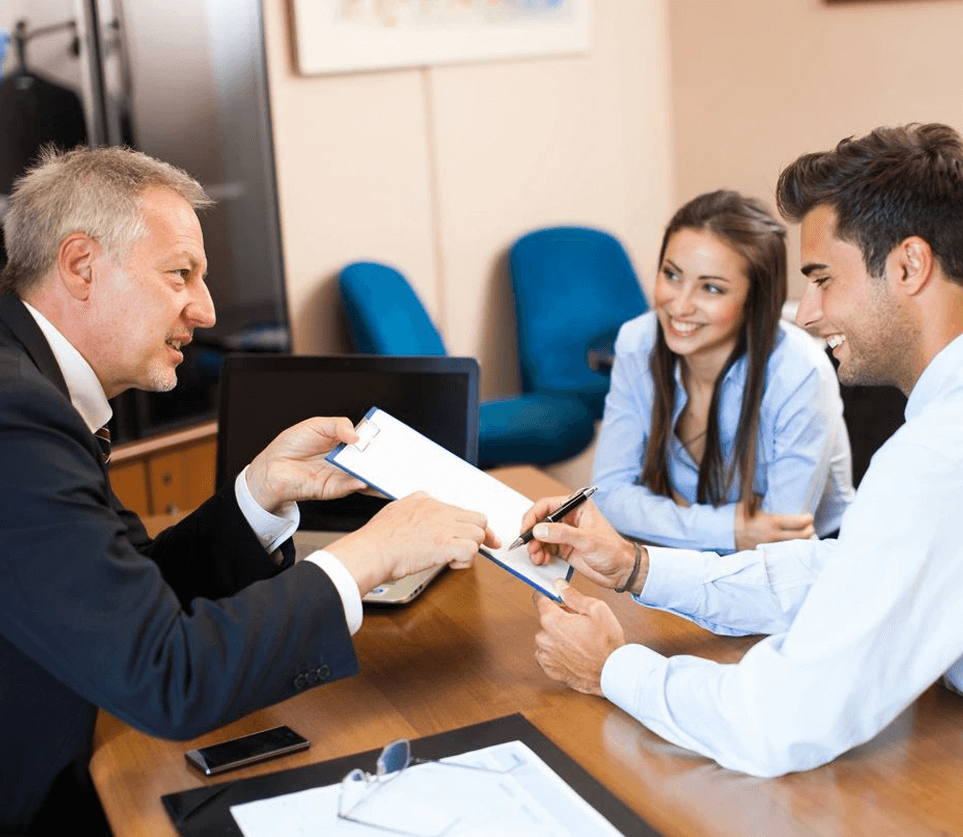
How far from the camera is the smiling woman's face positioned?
2.64 m

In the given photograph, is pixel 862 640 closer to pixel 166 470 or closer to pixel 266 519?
pixel 266 519

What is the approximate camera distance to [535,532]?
168 centimetres

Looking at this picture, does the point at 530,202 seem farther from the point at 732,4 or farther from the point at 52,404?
the point at 52,404

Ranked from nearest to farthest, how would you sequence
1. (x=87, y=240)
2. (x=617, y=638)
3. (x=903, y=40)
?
(x=617, y=638) → (x=87, y=240) → (x=903, y=40)

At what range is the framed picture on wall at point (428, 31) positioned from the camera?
13.4 ft

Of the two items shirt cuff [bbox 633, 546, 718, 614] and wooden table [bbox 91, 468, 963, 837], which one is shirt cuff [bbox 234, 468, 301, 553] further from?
shirt cuff [bbox 633, 546, 718, 614]

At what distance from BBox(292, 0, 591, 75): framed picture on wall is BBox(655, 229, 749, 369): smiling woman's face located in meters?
1.90

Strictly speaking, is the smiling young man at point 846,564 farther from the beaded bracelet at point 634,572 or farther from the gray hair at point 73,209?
the gray hair at point 73,209

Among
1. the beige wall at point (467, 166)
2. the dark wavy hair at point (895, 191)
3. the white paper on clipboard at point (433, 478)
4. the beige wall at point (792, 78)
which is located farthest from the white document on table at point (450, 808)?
the beige wall at point (792, 78)

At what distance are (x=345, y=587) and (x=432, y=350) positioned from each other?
9.11ft

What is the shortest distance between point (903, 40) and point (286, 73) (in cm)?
227

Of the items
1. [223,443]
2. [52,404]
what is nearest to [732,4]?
[223,443]

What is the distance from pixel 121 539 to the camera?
1.41 metres

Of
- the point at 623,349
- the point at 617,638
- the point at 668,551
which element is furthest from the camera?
the point at 623,349
